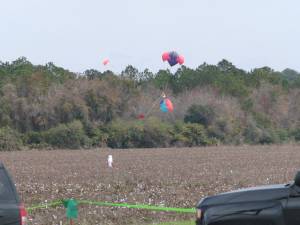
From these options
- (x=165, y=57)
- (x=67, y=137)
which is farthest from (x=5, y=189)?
(x=67, y=137)

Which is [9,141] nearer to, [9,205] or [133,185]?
[133,185]

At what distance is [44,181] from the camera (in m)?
26.1

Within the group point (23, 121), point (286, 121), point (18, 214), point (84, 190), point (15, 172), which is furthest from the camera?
point (286, 121)

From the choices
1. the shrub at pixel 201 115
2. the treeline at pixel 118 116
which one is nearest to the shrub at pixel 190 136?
the treeline at pixel 118 116

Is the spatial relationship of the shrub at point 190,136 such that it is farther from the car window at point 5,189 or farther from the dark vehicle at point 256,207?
the dark vehicle at point 256,207

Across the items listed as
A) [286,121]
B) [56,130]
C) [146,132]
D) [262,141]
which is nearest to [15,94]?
[56,130]

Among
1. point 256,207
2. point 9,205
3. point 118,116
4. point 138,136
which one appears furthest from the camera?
point 118,116

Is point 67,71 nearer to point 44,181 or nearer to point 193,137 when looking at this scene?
point 193,137

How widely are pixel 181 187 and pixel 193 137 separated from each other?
45.3 m

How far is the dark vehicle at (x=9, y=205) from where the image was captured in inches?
341

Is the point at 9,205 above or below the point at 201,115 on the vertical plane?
below

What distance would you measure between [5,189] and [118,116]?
211 feet

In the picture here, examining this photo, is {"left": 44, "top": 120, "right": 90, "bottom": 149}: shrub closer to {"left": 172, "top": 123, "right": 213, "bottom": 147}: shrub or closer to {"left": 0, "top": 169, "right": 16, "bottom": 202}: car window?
{"left": 172, "top": 123, "right": 213, "bottom": 147}: shrub

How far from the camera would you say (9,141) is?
64188 mm
